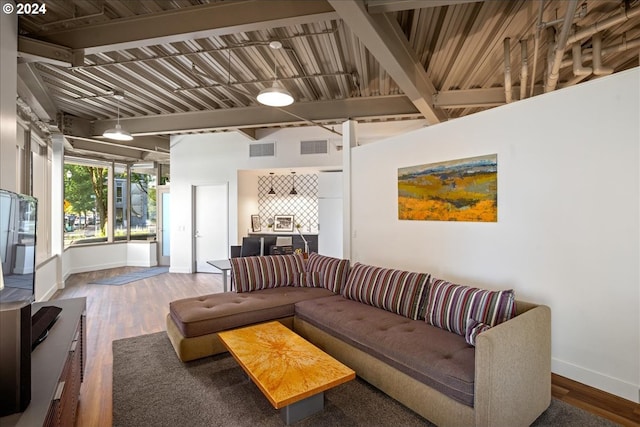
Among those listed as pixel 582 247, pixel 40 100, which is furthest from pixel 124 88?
pixel 582 247

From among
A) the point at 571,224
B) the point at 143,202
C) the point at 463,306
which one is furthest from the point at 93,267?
the point at 571,224

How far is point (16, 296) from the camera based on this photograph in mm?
1639

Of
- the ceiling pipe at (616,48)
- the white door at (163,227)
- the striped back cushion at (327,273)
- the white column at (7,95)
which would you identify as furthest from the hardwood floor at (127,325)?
the ceiling pipe at (616,48)

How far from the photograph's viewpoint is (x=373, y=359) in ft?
7.63

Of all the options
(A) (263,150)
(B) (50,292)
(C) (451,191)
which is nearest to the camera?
(C) (451,191)

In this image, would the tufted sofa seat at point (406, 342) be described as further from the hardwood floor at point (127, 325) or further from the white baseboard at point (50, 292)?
the white baseboard at point (50, 292)

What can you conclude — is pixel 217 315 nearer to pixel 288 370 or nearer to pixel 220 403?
pixel 220 403

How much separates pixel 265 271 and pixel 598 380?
3097 mm

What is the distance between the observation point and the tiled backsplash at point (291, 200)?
7.05m

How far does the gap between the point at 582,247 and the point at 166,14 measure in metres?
3.87

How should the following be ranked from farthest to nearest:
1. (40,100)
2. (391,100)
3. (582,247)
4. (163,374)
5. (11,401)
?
(391,100) < (40,100) < (163,374) < (582,247) < (11,401)

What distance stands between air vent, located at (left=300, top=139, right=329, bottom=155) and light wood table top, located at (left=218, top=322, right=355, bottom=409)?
167 inches

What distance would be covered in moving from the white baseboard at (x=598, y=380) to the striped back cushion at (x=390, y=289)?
1201mm

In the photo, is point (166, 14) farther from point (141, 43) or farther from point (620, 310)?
point (620, 310)
